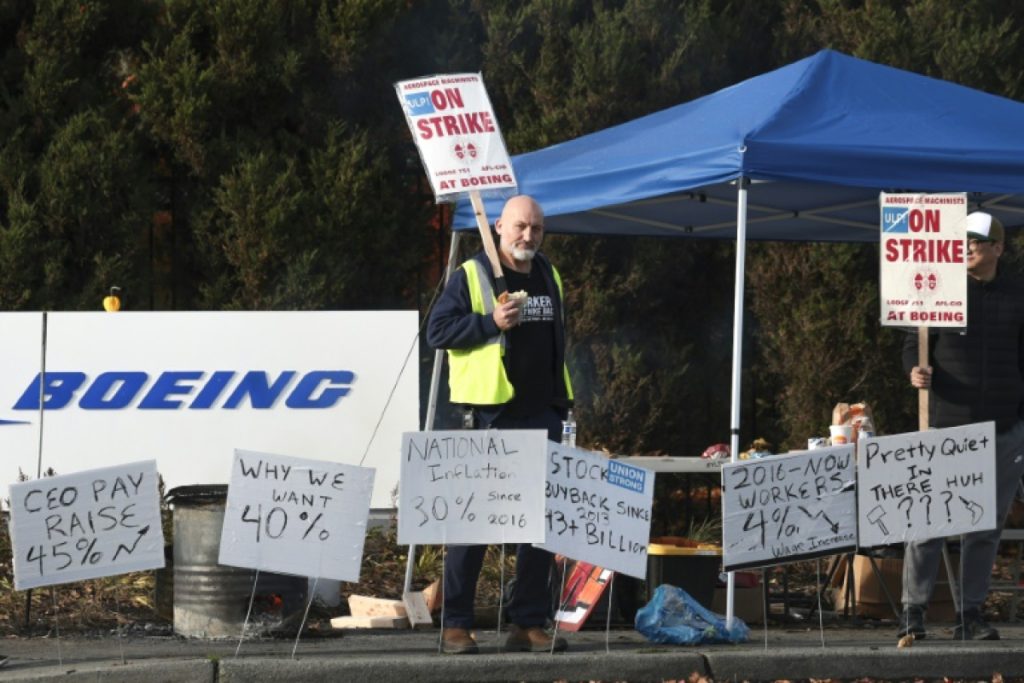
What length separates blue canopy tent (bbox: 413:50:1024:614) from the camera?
8953 mm

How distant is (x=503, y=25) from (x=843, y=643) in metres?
5.71

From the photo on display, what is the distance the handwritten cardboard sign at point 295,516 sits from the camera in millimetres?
7762

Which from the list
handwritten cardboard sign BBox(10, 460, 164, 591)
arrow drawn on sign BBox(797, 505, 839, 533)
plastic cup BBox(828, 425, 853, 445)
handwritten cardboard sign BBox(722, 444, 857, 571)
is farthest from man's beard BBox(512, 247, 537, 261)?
plastic cup BBox(828, 425, 853, 445)

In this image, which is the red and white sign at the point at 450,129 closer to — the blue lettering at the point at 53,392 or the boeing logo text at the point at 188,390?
the boeing logo text at the point at 188,390

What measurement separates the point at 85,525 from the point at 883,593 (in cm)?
450

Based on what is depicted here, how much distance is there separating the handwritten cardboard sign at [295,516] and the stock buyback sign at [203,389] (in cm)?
376

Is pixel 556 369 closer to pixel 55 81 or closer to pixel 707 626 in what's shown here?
pixel 707 626

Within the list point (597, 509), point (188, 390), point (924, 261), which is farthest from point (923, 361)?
point (188, 390)

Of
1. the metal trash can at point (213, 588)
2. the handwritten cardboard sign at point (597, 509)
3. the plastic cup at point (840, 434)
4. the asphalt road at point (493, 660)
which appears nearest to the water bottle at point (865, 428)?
the plastic cup at point (840, 434)

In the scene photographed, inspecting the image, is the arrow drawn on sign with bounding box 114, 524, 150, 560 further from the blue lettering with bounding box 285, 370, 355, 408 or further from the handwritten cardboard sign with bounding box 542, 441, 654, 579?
the blue lettering with bounding box 285, 370, 355, 408

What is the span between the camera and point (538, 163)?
33.9 ft

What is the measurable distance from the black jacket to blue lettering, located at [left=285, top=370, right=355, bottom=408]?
413 cm

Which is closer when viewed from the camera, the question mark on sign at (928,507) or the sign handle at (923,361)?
the question mark on sign at (928,507)

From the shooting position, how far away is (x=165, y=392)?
1177 centimetres
